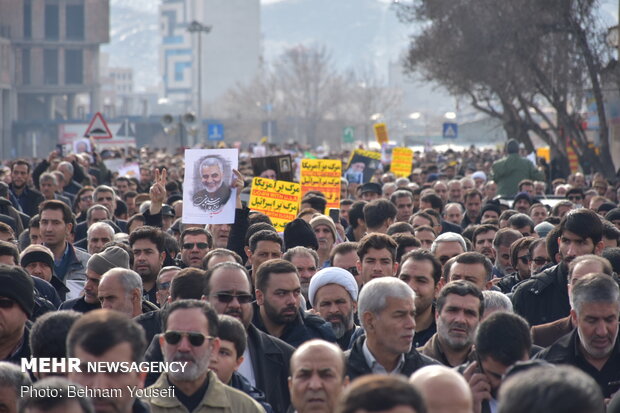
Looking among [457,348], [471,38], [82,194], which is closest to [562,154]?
[471,38]

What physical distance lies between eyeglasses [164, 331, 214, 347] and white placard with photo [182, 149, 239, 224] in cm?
571

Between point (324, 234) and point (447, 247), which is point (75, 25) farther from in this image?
point (447, 247)

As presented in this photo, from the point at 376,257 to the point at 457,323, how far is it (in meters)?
2.22

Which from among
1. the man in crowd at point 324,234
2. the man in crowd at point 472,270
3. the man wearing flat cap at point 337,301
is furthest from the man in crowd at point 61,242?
the man in crowd at point 472,270

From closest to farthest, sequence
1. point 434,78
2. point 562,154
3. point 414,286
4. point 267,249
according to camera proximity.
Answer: point 414,286, point 267,249, point 562,154, point 434,78

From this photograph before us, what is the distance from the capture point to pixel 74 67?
96.1 meters

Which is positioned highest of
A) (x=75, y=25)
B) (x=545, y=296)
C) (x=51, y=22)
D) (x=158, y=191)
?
(x=51, y=22)

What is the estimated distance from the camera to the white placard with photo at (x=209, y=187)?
11469 mm

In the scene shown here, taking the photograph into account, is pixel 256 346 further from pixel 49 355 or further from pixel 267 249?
pixel 267 249

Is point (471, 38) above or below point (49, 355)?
above

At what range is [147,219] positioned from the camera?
483 inches

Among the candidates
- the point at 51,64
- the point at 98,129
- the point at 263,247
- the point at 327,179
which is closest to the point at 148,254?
the point at 263,247

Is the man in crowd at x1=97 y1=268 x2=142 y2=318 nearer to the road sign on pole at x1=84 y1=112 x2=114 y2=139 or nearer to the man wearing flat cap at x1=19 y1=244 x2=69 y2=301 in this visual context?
the man wearing flat cap at x1=19 y1=244 x2=69 y2=301

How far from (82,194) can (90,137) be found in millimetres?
10415
